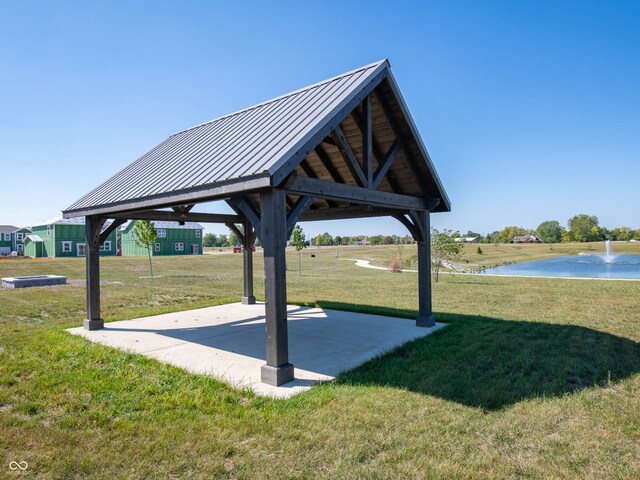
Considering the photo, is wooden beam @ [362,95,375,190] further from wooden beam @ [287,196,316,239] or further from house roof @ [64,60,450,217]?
wooden beam @ [287,196,316,239]

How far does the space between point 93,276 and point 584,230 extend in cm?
12564

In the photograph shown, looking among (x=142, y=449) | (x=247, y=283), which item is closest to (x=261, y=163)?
(x=142, y=449)

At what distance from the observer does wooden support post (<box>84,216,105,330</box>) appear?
377 inches

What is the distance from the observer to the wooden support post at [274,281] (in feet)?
18.6

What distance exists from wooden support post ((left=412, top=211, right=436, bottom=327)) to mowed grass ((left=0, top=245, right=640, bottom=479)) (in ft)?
3.23

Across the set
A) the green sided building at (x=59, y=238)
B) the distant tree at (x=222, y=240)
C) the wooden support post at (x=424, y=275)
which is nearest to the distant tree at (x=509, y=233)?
the distant tree at (x=222, y=240)

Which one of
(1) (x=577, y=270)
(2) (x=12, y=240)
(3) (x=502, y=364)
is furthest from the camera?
(2) (x=12, y=240)

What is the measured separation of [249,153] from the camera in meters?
6.33

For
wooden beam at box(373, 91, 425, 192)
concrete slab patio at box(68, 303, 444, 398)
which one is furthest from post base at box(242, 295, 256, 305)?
wooden beam at box(373, 91, 425, 192)

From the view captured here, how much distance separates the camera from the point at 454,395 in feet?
16.5

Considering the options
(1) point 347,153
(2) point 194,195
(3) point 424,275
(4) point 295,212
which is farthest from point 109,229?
(3) point 424,275

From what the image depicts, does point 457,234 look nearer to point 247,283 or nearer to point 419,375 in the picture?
point 247,283

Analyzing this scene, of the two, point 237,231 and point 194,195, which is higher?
point 194,195

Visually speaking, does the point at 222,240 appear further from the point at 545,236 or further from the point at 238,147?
the point at 238,147
